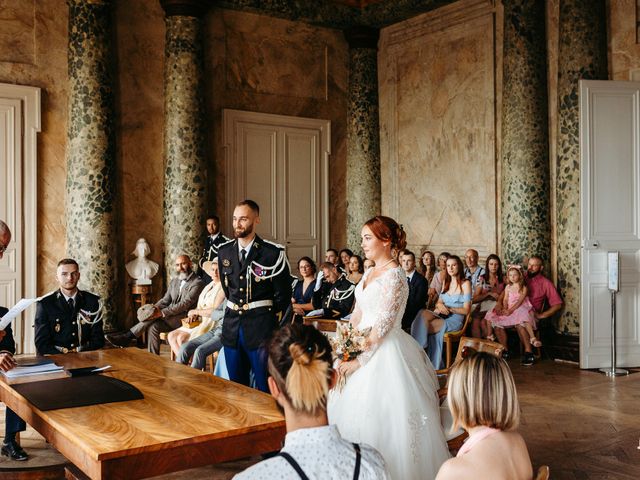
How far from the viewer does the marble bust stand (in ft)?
32.5

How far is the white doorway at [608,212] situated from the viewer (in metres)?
7.76

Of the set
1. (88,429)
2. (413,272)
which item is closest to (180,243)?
(413,272)

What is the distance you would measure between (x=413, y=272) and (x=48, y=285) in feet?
16.1

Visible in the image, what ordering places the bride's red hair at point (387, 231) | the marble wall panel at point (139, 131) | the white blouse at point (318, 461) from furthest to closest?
the marble wall panel at point (139, 131)
the bride's red hair at point (387, 231)
the white blouse at point (318, 461)

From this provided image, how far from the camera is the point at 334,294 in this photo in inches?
316

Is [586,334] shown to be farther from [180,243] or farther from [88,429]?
[88,429]

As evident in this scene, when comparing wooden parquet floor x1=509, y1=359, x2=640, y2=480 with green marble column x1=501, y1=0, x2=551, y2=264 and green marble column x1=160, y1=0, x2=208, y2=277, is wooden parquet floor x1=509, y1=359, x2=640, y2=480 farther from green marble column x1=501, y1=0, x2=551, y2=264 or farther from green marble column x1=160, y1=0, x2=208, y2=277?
green marble column x1=160, y1=0, x2=208, y2=277

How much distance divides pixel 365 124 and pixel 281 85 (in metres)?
1.51

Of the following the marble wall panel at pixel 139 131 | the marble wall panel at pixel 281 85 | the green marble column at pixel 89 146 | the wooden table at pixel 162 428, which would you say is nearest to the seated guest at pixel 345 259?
the marble wall panel at pixel 281 85

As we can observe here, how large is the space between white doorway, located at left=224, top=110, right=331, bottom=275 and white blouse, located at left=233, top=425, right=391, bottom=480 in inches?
356

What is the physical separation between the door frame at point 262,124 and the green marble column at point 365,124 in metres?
0.48

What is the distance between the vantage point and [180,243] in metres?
9.98

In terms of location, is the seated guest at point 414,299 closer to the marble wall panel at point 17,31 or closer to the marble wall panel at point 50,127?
the marble wall panel at point 50,127

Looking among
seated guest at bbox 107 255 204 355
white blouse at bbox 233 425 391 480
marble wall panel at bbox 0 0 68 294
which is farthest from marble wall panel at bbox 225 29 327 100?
white blouse at bbox 233 425 391 480
